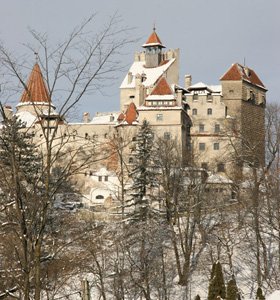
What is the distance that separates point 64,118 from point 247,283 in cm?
2326

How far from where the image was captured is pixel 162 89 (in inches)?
2459

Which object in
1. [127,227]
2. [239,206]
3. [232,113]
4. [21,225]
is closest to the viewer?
[21,225]

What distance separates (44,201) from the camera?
26.7 feet

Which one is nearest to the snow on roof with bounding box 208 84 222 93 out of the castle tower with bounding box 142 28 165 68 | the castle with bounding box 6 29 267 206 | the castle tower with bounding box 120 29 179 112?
the castle with bounding box 6 29 267 206

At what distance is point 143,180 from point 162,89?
25983 millimetres

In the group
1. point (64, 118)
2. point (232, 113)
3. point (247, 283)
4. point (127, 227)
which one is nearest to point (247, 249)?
point (247, 283)

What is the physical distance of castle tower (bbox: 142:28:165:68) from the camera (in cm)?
7319

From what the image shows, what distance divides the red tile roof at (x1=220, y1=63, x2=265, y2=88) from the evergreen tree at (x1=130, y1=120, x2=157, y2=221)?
90.0ft

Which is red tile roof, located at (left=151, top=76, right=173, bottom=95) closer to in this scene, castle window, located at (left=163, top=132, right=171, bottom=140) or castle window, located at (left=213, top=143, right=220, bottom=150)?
castle window, located at (left=163, top=132, right=171, bottom=140)

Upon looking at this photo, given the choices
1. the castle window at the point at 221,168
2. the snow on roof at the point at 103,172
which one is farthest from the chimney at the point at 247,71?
the snow on roof at the point at 103,172

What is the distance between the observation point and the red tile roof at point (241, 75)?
66125mm

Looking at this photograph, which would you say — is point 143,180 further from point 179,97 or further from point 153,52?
point 153,52

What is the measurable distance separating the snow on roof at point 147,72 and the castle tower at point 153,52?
0.79 meters

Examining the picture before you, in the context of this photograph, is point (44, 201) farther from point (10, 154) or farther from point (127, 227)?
point (127, 227)
